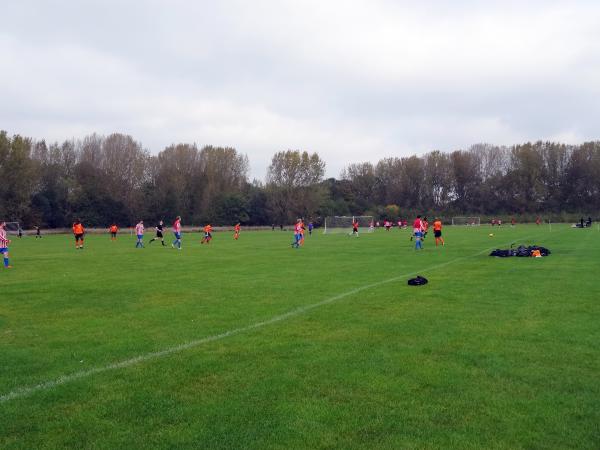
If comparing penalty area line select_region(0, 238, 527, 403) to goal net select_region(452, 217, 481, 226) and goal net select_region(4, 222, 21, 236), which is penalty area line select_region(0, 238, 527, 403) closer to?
goal net select_region(4, 222, 21, 236)

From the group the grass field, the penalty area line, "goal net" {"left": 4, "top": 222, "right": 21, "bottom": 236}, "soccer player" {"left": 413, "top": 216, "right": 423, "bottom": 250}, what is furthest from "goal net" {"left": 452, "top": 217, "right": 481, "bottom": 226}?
the penalty area line

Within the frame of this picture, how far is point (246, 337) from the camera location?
778cm

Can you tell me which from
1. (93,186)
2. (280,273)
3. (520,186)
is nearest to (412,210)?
(520,186)

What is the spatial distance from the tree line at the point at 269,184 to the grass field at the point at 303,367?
220 ft

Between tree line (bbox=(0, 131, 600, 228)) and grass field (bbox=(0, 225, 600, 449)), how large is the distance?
2644 inches

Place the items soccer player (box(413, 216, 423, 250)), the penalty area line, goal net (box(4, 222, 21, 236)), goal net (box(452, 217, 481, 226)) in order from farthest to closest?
1. goal net (box(452, 217, 481, 226))
2. goal net (box(4, 222, 21, 236))
3. soccer player (box(413, 216, 423, 250))
4. the penalty area line

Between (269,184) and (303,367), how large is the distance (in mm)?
85488

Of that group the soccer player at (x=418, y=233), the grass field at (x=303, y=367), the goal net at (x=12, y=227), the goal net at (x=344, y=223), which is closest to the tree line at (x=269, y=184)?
the goal net at (x=12, y=227)

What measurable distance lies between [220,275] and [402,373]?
35.7 ft

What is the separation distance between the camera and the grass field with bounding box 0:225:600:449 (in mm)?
4457

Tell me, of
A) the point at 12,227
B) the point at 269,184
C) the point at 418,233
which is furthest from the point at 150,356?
the point at 269,184

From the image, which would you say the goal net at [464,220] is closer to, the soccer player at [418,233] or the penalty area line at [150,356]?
the soccer player at [418,233]

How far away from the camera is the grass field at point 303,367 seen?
4.46 meters

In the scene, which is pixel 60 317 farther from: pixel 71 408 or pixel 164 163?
pixel 164 163
